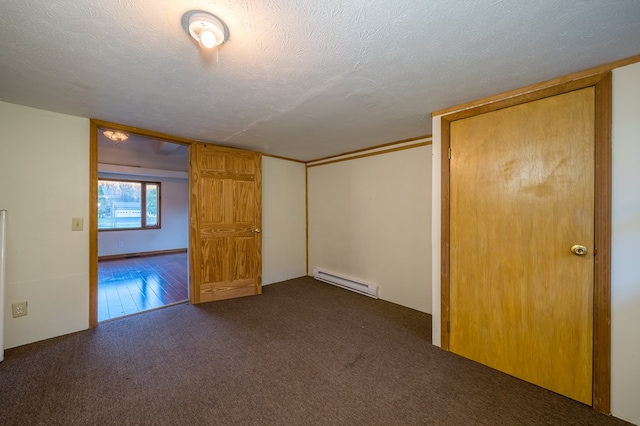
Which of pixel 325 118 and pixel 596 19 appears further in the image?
pixel 325 118

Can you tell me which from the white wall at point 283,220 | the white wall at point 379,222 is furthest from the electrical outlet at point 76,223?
the white wall at point 379,222

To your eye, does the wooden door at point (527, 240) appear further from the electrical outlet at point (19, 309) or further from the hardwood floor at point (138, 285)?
the electrical outlet at point (19, 309)

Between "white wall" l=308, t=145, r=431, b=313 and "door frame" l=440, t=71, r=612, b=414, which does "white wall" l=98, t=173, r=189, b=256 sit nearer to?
"white wall" l=308, t=145, r=431, b=313

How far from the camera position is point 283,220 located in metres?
4.23

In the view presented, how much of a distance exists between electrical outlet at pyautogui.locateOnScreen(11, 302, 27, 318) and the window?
14.7 ft

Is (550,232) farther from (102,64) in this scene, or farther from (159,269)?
(159,269)

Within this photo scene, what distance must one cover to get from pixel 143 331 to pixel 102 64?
91.3 inches

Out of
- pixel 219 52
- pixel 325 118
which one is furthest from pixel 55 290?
pixel 325 118

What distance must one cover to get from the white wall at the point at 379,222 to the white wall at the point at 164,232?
3.86 metres

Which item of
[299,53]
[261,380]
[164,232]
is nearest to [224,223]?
[261,380]

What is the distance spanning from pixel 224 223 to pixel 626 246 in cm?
→ 365

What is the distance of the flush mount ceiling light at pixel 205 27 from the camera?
43.6 inches

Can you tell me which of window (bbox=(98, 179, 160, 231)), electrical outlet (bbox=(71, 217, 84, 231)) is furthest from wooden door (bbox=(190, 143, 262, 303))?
window (bbox=(98, 179, 160, 231))

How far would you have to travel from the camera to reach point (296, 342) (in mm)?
2258
